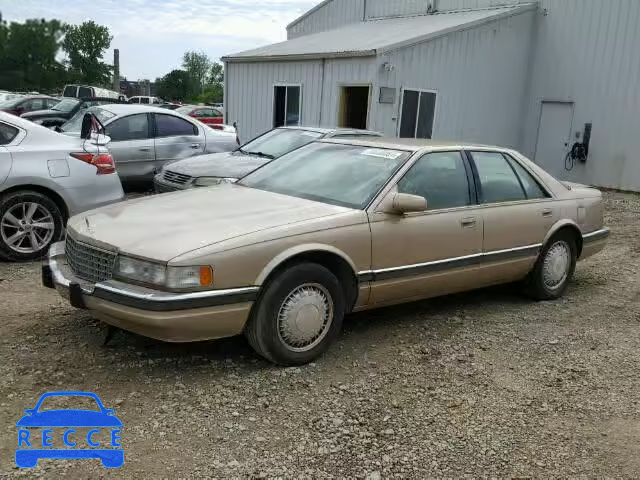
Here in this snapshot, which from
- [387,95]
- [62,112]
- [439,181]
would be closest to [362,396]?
[439,181]

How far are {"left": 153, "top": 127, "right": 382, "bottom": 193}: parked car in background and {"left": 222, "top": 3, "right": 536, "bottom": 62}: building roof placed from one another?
424cm

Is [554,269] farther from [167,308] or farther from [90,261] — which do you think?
[90,261]

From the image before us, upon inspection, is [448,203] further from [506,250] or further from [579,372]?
[579,372]

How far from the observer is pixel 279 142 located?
8.77 meters

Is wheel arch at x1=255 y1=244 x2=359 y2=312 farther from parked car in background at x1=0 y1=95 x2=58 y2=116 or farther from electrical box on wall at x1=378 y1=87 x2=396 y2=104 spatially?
parked car in background at x1=0 y1=95 x2=58 y2=116

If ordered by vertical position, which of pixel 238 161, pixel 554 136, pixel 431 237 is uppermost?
pixel 554 136

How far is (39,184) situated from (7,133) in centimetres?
57

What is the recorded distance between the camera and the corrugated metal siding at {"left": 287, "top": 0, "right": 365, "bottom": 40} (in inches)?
782

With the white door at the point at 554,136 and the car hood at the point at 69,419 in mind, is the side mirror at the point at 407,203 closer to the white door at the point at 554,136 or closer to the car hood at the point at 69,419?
the car hood at the point at 69,419

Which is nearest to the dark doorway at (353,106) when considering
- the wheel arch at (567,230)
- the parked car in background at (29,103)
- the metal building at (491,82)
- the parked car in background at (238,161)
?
the metal building at (491,82)

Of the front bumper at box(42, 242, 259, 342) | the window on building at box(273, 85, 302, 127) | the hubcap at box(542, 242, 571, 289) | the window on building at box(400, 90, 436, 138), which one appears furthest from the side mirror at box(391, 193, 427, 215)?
the window on building at box(273, 85, 302, 127)

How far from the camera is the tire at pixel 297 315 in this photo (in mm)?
3670

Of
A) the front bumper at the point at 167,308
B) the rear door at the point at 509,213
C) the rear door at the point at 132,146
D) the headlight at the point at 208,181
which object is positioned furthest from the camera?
the rear door at the point at 132,146

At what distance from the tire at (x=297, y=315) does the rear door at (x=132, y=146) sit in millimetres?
6403
